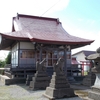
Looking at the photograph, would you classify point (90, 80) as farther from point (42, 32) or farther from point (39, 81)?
point (42, 32)

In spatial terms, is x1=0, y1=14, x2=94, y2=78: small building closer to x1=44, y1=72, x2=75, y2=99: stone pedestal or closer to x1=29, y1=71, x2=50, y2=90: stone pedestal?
x1=29, y1=71, x2=50, y2=90: stone pedestal

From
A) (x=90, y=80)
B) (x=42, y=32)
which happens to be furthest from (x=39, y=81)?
(x=42, y=32)

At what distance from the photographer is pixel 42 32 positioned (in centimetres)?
1712

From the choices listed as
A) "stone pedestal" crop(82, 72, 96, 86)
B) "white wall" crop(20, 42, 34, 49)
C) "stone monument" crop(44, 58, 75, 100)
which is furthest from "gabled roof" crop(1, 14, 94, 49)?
"stone monument" crop(44, 58, 75, 100)

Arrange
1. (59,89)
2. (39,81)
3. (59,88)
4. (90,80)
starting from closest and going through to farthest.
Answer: (59,89) → (59,88) → (39,81) → (90,80)

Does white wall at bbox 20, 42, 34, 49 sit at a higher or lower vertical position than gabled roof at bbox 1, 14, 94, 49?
lower

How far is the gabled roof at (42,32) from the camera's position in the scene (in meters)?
14.5

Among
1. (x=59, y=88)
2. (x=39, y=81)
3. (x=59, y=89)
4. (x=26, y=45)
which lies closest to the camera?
(x=59, y=89)

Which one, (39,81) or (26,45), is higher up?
(26,45)

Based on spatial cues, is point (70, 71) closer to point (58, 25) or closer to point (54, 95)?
point (58, 25)

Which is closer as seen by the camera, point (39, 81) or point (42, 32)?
point (39, 81)

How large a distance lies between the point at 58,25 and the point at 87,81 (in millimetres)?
9352

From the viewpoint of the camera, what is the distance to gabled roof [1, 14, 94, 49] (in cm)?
1450

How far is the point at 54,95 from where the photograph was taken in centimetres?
764
